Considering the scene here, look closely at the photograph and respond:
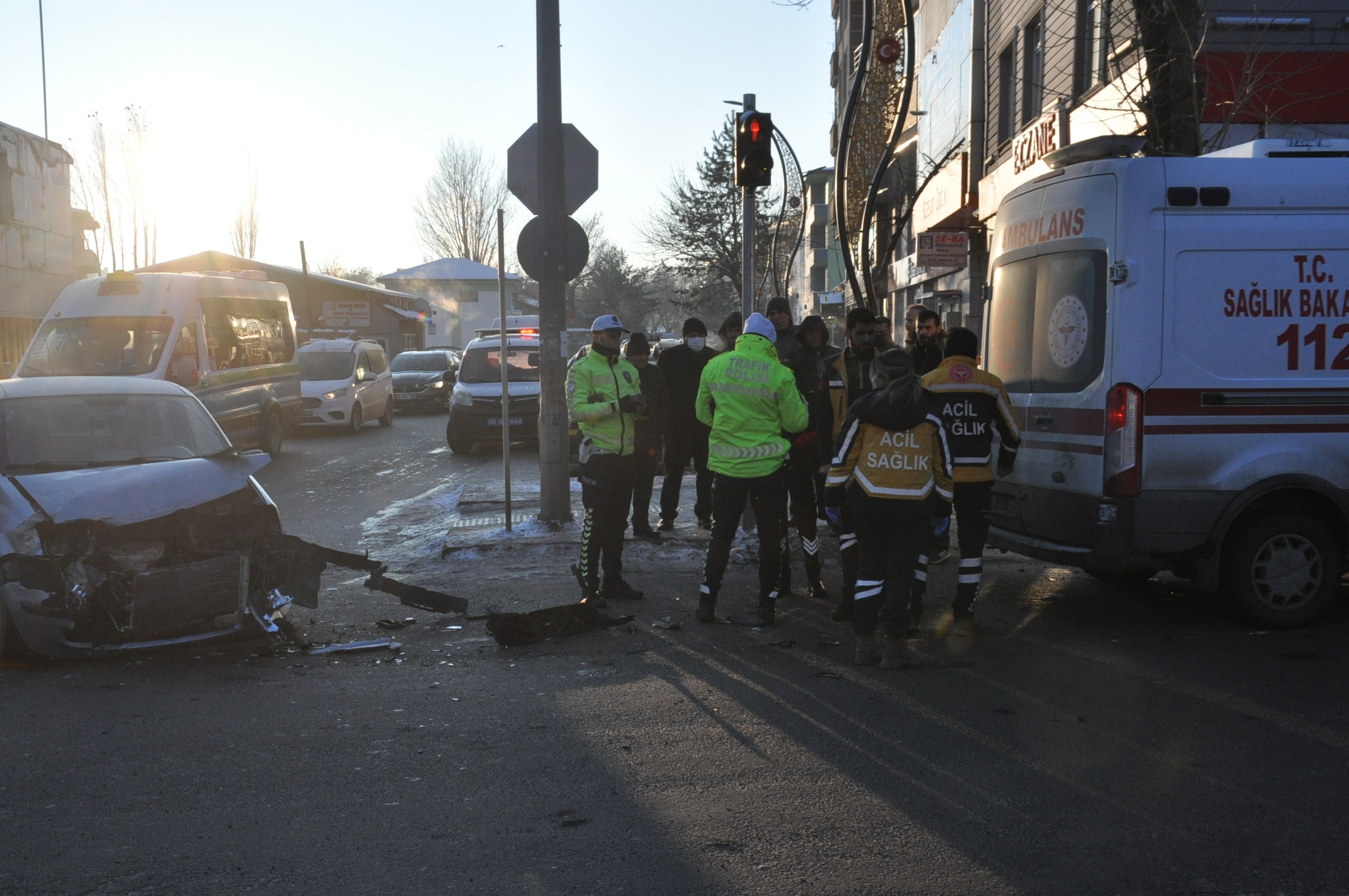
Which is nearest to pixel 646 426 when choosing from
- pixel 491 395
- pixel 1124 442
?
pixel 1124 442

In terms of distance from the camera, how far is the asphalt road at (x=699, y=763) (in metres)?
3.67

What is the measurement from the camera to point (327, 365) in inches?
908

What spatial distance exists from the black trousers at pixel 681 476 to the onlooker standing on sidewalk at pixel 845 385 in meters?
2.12

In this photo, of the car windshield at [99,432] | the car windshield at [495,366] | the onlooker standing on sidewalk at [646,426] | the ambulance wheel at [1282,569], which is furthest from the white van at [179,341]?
the ambulance wheel at [1282,569]

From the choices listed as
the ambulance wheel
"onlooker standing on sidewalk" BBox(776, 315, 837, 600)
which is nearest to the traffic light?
"onlooker standing on sidewalk" BBox(776, 315, 837, 600)

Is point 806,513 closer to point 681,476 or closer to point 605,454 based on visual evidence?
point 605,454

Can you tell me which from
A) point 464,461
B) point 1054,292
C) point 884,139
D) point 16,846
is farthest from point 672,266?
point 16,846

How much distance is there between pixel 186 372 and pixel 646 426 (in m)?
9.39

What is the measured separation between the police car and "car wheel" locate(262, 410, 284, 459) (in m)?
2.86

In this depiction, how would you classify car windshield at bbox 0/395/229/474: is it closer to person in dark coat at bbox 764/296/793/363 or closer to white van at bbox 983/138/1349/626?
person in dark coat at bbox 764/296/793/363

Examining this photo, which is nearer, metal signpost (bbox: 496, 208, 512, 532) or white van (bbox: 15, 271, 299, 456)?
metal signpost (bbox: 496, 208, 512, 532)

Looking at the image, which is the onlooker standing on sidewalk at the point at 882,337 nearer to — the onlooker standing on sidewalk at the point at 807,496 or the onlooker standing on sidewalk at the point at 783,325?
the onlooker standing on sidewalk at the point at 807,496

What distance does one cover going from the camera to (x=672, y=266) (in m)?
48.1

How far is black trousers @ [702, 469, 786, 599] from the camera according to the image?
279 inches
